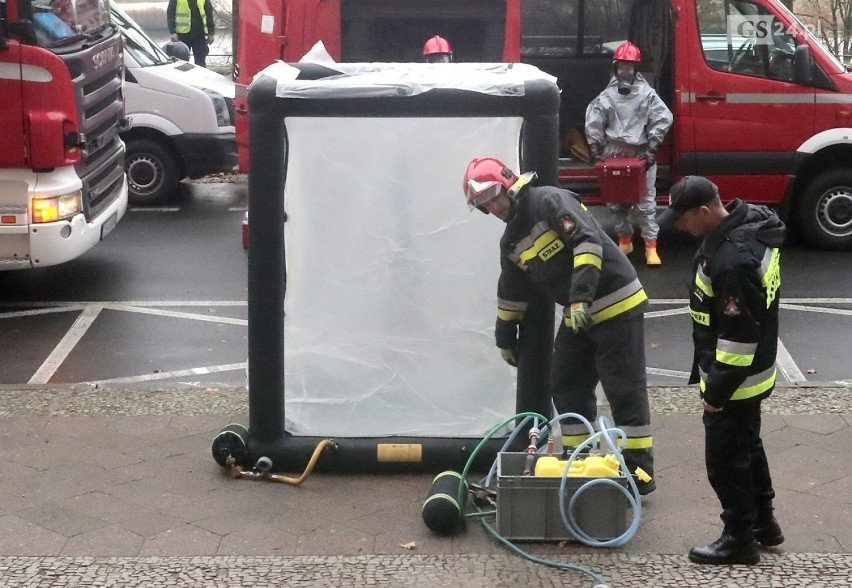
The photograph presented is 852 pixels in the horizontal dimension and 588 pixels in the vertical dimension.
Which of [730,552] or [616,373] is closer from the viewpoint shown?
[730,552]

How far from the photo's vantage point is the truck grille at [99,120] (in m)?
9.09

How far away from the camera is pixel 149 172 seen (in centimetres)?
1320

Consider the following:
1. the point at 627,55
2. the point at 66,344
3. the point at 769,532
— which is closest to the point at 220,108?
the point at 627,55

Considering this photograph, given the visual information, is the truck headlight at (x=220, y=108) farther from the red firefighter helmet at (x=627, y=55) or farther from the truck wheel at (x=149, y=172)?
the red firefighter helmet at (x=627, y=55)

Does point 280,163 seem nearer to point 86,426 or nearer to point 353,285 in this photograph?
point 353,285

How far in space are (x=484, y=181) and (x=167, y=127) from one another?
8.17 metres

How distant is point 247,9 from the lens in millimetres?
11094

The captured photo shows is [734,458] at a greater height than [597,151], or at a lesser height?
lesser

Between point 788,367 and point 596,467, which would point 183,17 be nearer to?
point 788,367

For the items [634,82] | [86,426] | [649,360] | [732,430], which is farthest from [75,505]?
[634,82]

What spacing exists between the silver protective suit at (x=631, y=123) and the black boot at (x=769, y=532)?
5.26 metres

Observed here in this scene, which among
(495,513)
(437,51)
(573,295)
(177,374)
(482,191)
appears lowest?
(177,374)

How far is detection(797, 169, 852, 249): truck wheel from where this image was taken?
11242mm

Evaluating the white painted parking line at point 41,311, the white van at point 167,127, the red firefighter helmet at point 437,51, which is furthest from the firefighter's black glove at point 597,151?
the white painted parking line at point 41,311
